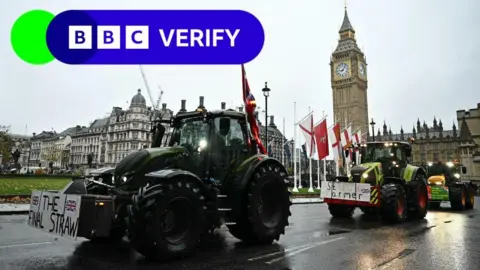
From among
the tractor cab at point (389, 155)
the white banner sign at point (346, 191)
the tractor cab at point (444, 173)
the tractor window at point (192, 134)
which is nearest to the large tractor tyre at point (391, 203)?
the white banner sign at point (346, 191)

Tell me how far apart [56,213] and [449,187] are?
20.2 m

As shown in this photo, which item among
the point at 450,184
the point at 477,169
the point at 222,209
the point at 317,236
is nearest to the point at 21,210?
the point at 222,209

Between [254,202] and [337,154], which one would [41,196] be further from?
[337,154]

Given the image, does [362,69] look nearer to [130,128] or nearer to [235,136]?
[130,128]

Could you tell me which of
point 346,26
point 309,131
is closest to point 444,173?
point 309,131

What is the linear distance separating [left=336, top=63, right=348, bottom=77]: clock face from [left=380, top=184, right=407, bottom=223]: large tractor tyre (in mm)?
130986

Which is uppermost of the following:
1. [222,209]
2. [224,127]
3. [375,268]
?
[224,127]

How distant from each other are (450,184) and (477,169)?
270 ft

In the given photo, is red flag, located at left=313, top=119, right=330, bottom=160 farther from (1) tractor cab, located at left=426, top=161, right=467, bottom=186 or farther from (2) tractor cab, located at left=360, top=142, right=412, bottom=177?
(2) tractor cab, located at left=360, top=142, right=412, bottom=177

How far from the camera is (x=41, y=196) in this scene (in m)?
6.16

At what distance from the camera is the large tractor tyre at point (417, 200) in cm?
1352

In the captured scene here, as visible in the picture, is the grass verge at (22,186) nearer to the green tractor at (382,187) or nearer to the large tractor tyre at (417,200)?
the green tractor at (382,187)

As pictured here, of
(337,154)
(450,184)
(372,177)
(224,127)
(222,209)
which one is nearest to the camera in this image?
(222,209)

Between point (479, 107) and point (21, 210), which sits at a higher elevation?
point (479, 107)
